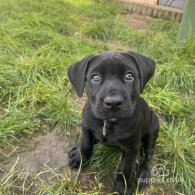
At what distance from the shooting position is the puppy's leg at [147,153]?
10.7ft

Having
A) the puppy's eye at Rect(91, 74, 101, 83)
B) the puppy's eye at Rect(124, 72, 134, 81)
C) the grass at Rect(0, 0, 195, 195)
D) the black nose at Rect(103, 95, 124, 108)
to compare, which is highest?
the puppy's eye at Rect(124, 72, 134, 81)

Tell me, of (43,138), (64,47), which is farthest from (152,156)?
(64,47)

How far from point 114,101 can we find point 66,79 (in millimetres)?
2138

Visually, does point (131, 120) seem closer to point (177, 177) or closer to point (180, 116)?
point (177, 177)

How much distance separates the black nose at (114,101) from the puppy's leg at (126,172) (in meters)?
0.51

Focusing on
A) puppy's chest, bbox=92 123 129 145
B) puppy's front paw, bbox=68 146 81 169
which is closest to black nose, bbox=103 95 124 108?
puppy's chest, bbox=92 123 129 145

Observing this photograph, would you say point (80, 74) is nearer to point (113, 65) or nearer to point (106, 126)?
point (113, 65)

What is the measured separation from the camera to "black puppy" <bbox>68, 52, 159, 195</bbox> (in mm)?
2629

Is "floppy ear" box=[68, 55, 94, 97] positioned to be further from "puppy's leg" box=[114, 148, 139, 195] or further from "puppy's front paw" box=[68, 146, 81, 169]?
"puppy's front paw" box=[68, 146, 81, 169]

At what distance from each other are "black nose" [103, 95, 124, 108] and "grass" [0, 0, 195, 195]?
828mm

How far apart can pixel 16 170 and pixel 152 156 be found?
1283 millimetres

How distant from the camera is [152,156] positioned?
3457 millimetres

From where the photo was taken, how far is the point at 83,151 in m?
3.26

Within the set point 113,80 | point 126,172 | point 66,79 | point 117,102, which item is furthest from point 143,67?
point 66,79
